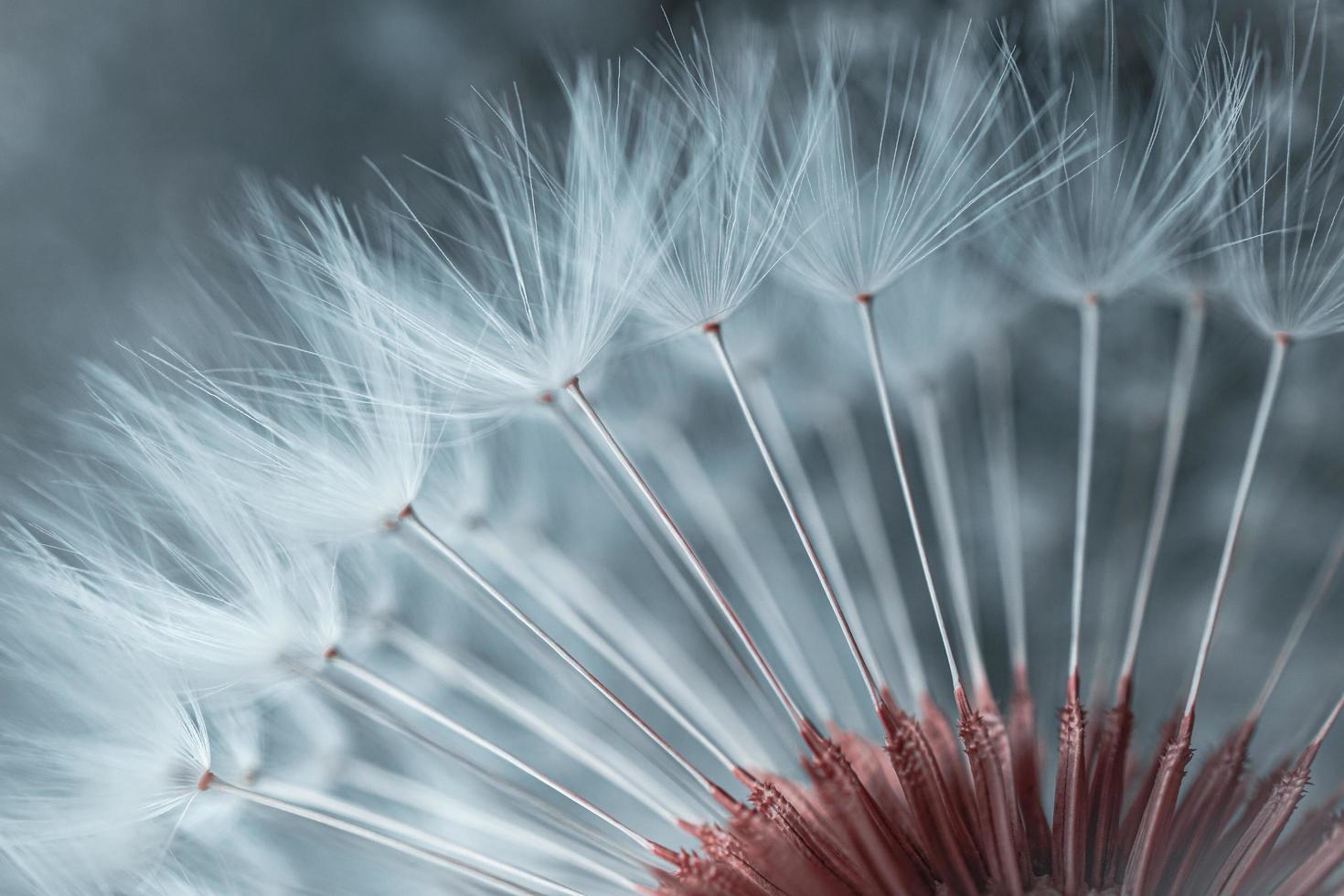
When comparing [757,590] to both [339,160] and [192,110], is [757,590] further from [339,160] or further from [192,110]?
[192,110]

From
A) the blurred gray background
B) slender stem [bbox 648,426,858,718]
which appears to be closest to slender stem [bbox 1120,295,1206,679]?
slender stem [bbox 648,426,858,718]

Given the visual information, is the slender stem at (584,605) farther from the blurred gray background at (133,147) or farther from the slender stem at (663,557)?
the blurred gray background at (133,147)

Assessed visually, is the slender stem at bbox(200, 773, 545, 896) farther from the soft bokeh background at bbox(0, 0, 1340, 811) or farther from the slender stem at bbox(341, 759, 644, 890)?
the soft bokeh background at bbox(0, 0, 1340, 811)

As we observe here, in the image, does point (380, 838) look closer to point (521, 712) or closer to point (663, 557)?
point (521, 712)

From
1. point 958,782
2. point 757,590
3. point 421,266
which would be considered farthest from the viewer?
point 757,590

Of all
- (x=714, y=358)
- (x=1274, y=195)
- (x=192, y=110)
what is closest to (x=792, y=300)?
(x=714, y=358)

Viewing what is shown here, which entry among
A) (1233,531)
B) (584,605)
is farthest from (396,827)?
(1233,531)

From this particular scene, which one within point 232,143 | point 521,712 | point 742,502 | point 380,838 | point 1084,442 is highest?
point 232,143
